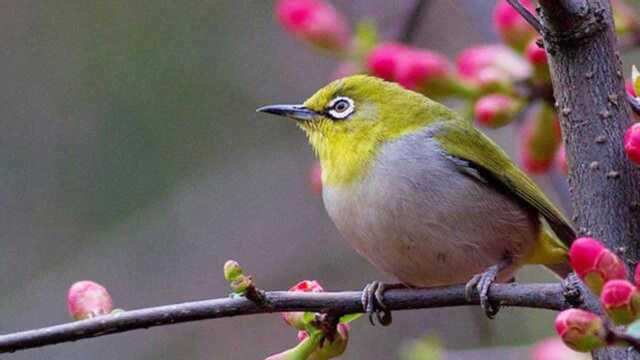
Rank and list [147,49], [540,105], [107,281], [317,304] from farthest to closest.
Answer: [147,49]
[107,281]
[540,105]
[317,304]

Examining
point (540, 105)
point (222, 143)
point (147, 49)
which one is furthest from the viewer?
point (147, 49)

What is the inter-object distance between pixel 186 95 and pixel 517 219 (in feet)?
19.1

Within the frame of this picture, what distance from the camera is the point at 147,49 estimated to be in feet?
32.5

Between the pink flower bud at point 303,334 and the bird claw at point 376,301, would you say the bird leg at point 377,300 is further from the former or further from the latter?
the pink flower bud at point 303,334

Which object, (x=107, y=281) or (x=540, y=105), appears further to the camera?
(x=107, y=281)

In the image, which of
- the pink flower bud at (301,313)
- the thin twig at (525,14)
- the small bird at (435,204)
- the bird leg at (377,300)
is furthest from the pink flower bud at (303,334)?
the thin twig at (525,14)

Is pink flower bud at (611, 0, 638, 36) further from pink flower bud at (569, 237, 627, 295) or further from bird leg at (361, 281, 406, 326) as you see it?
pink flower bud at (569, 237, 627, 295)

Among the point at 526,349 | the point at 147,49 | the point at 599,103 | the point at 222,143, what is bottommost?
the point at 526,349

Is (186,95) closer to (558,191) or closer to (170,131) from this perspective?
(170,131)

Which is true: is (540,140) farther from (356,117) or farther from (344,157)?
(356,117)

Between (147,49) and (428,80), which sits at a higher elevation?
(147,49)

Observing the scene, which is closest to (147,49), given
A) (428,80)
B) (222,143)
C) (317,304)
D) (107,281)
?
(222,143)

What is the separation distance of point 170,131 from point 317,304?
6682 mm

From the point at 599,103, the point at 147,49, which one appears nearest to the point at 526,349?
the point at 599,103
